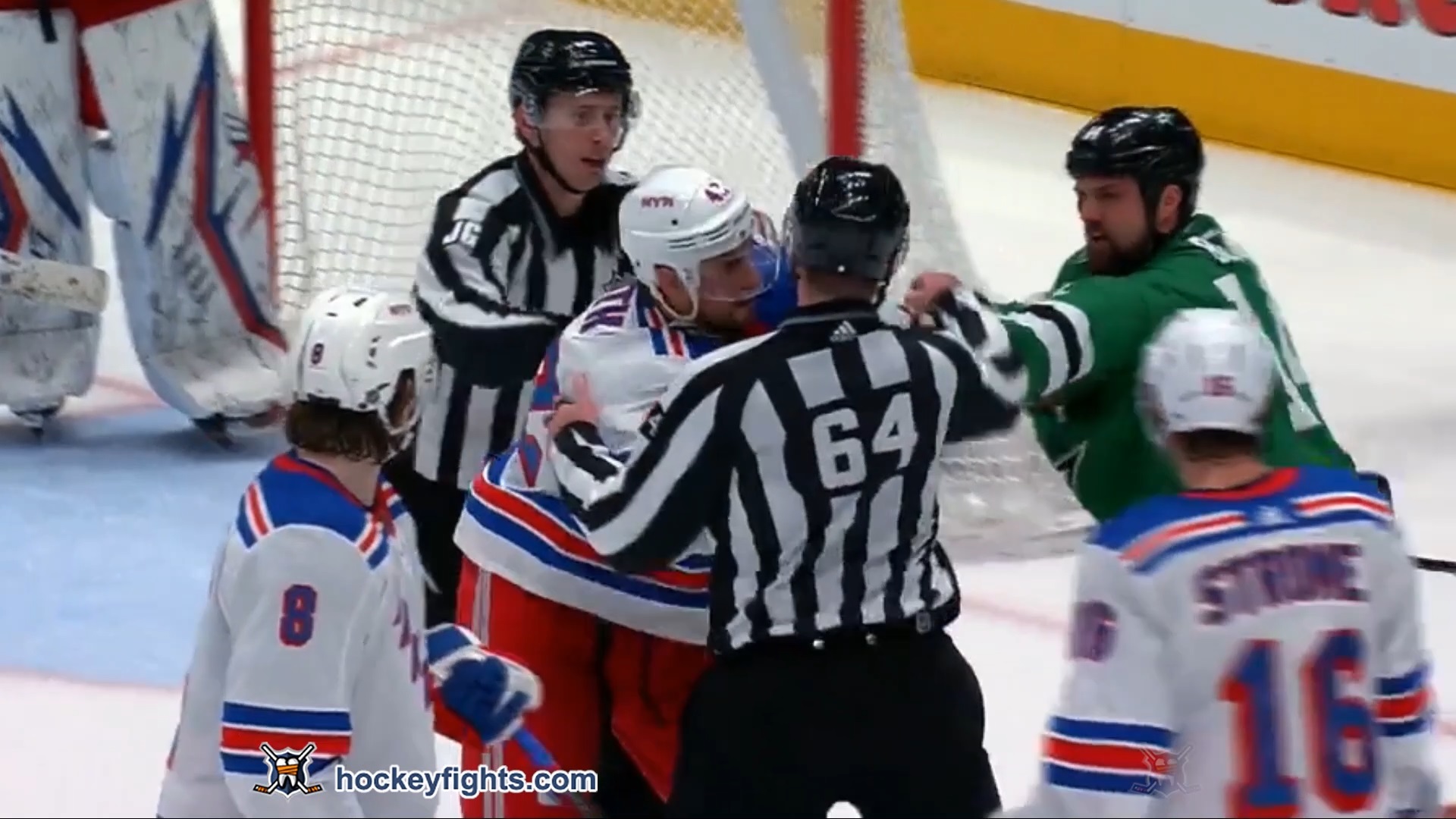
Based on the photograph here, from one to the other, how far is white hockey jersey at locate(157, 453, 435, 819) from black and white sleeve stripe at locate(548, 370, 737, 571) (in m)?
0.27

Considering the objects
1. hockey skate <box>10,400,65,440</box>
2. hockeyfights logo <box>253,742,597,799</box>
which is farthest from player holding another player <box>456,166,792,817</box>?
hockey skate <box>10,400,65,440</box>

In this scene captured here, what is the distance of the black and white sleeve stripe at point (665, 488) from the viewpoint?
8.42 feet

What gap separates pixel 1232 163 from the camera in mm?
7395

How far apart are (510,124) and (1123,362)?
3.19 metres

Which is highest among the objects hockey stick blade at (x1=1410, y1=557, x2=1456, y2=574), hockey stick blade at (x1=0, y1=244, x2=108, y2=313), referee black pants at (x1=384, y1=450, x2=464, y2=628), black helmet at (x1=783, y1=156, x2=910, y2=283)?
black helmet at (x1=783, y1=156, x2=910, y2=283)

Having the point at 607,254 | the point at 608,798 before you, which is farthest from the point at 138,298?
the point at 608,798

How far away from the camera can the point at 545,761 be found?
9.32ft

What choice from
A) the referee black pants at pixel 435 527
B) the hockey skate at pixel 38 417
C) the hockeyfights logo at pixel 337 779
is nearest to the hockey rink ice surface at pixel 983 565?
the hockey skate at pixel 38 417

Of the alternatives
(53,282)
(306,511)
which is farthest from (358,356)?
(53,282)

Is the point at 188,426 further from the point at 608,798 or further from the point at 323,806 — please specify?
the point at 323,806

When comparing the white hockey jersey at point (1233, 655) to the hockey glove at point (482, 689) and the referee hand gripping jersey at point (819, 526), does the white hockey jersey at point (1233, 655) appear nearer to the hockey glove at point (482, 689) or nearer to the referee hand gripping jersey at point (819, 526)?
the referee hand gripping jersey at point (819, 526)

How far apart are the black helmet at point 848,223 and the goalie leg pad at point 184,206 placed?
2.76 m

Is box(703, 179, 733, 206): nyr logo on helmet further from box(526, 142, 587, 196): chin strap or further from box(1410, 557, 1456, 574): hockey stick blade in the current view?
box(1410, 557, 1456, 574): hockey stick blade

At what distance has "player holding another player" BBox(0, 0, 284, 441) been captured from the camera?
16.7 ft
